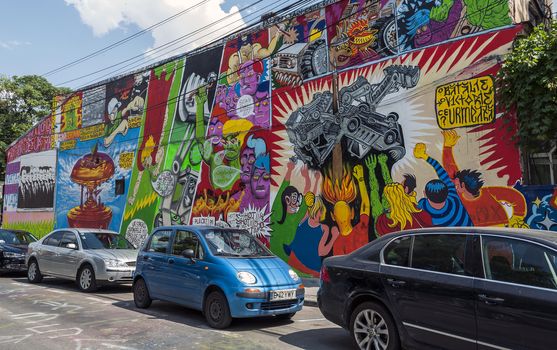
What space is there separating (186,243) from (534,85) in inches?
271

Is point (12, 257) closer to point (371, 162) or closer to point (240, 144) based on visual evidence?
point (240, 144)

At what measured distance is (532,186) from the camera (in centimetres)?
906

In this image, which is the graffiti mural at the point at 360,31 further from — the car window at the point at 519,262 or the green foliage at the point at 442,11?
the car window at the point at 519,262

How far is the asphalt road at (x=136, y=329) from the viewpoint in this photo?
19.8 feet

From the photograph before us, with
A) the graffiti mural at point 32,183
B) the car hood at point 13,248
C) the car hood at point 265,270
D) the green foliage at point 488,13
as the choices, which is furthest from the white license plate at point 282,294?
the graffiti mural at point 32,183

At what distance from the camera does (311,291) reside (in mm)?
10797

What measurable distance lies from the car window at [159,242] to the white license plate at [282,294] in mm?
2382

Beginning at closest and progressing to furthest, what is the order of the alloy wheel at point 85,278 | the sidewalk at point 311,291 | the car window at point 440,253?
the car window at point 440,253, the sidewalk at point 311,291, the alloy wheel at point 85,278

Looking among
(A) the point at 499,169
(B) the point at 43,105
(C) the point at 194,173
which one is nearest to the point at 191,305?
(A) the point at 499,169

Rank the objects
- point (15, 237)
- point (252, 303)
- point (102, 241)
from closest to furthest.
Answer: point (252, 303)
point (102, 241)
point (15, 237)

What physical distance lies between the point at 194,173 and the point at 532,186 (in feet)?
34.7

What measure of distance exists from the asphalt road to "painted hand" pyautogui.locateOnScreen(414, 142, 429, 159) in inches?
170

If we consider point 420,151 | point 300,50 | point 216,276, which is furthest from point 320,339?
point 300,50

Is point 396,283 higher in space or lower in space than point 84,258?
lower
